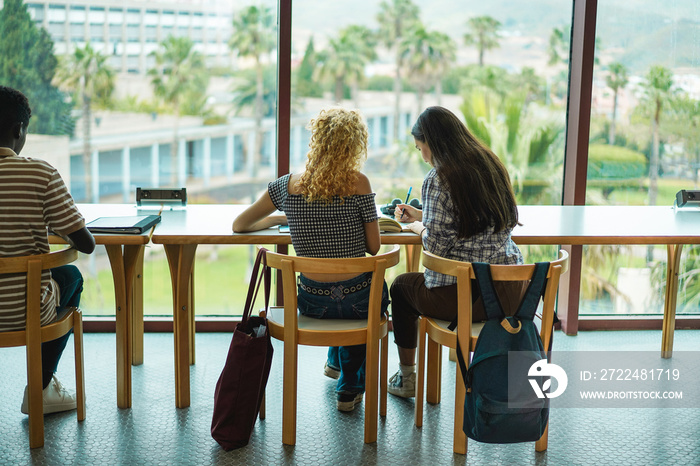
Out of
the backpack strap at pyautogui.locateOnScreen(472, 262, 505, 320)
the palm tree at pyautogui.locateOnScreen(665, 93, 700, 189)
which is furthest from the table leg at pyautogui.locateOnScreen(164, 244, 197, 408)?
the palm tree at pyautogui.locateOnScreen(665, 93, 700, 189)

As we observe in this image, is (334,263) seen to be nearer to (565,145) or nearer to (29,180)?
(29,180)

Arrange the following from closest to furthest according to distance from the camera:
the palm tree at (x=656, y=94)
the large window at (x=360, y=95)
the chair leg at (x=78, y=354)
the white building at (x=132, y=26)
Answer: the chair leg at (x=78, y=354) < the white building at (x=132, y=26) < the large window at (x=360, y=95) < the palm tree at (x=656, y=94)

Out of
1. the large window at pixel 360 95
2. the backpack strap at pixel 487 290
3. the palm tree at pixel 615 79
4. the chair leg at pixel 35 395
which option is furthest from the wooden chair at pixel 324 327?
the palm tree at pixel 615 79

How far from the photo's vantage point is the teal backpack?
238 cm

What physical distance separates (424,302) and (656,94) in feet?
6.96

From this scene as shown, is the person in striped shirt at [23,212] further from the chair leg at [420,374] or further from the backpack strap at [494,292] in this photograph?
the backpack strap at [494,292]

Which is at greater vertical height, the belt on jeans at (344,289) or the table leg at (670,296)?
the belt on jeans at (344,289)

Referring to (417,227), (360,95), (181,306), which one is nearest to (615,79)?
(360,95)

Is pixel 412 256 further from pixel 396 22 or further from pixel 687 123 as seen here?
pixel 687 123

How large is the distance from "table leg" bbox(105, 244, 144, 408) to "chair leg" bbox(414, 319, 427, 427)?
1152 millimetres

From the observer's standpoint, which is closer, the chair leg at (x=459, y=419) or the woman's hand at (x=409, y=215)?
the chair leg at (x=459, y=419)

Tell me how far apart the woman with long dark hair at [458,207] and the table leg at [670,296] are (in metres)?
1.22

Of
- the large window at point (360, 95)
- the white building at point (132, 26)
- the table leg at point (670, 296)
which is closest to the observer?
the table leg at point (670, 296)

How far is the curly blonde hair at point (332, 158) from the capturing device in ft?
8.59
